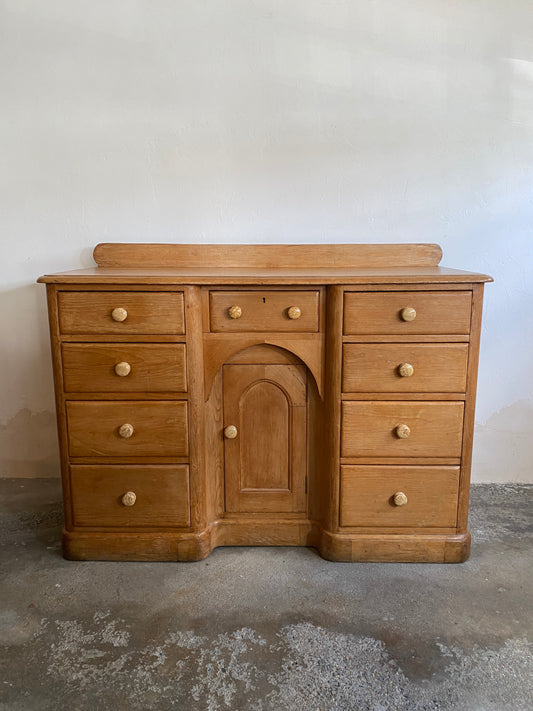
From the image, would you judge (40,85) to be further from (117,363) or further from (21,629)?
(21,629)

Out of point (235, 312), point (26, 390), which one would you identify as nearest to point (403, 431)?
point (235, 312)

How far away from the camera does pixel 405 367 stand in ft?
6.23

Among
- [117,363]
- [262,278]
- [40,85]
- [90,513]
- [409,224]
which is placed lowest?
[90,513]

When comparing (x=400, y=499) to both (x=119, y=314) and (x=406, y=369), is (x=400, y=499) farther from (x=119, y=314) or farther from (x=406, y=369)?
(x=119, y=314)

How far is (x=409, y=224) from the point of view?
2.42 metres

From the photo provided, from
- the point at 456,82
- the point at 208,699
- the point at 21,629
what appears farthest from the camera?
the point at 456,82

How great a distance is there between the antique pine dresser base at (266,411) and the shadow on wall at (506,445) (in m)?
0.66

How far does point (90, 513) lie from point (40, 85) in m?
1.75

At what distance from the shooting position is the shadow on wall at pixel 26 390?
2.53m

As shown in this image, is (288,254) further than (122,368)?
Yes

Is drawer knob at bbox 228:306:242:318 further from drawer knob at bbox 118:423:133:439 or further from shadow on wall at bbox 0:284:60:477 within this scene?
shadow on wall at bbox 0:284:60:477

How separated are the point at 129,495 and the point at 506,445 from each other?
1.68 m

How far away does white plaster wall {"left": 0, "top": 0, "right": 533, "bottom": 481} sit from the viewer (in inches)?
90.7

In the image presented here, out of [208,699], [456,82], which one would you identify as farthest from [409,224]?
[208,699]
